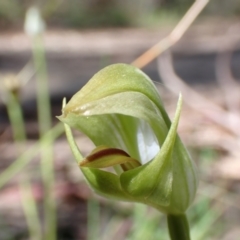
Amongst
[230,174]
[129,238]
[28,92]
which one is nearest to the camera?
[129,238]

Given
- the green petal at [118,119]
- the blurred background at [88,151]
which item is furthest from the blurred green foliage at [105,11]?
the green petal at [118,119]

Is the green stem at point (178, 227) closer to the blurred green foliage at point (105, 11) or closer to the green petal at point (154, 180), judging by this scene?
the green petal at point (154, 180)

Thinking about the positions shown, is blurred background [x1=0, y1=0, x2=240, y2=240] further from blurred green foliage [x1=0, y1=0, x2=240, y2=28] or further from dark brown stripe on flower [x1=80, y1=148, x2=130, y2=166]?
blurred green foliage [x1=0, y1=0, x2=240, y2=28]

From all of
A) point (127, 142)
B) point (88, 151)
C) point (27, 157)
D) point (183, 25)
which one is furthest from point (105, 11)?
point (127, 142)

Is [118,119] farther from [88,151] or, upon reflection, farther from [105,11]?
[105,11]

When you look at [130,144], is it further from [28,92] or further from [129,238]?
[28,92]

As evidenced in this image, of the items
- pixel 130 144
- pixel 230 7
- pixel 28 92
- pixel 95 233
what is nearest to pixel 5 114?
pixel 28 92

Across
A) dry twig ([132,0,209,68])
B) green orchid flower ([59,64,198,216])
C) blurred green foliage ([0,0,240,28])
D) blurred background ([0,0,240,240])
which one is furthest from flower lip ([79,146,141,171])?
blurred green foliage ([0,0,240,28])
